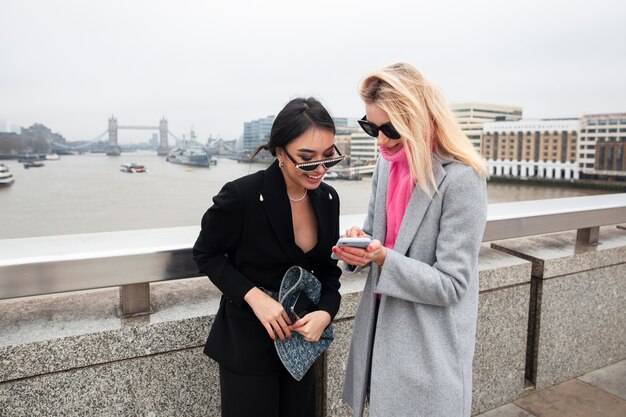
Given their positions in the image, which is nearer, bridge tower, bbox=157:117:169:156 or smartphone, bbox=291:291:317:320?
smartphone, bbox=291:291:317:320

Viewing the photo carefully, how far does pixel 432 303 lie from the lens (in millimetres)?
1598

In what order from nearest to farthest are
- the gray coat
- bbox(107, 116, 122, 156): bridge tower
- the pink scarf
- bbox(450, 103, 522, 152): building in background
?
1. the gray coat
2. the pink scarf
3. bbox(107, 116, 122, 156): bridge tower
4. bbox(450, 103, 522, 152): building in background

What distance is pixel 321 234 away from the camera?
181cm

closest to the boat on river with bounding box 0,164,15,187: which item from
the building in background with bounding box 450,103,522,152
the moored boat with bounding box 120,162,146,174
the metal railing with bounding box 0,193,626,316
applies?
the moored boat with bounding box 120,162,146,174

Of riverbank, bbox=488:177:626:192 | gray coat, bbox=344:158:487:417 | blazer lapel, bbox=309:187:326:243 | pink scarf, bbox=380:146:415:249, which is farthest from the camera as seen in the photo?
riverbank, bbox=488:177:626:192

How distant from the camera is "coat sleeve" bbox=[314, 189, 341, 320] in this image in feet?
5.96

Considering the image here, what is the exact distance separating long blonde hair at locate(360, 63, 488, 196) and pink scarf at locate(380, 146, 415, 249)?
75 mm

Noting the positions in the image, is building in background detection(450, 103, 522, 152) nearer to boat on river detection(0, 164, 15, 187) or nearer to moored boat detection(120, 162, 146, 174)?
moored boat detection(120, 162, 146, 174)

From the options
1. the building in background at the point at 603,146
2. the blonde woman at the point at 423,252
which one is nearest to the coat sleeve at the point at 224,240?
the blonde woman at the point at 423,252

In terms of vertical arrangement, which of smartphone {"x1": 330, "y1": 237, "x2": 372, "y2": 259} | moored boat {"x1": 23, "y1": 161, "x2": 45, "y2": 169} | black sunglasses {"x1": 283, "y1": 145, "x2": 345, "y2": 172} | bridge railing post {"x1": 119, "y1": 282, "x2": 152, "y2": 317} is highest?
black sunglasses {"x1": 283, "y1": 145, "x2": 345, "y2": 172}

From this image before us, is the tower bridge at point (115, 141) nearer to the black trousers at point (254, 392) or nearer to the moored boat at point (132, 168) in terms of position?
the moored boat at point (132, 168)

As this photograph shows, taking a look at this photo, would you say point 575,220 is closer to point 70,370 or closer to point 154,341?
point 154,341

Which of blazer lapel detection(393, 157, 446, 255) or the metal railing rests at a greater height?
blazer lapel detection(393, 157, 446, 255)

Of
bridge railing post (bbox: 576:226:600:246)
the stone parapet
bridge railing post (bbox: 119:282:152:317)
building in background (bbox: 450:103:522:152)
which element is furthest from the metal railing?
building in background (bbox: 450:103:522:152)
